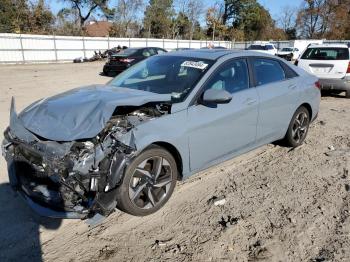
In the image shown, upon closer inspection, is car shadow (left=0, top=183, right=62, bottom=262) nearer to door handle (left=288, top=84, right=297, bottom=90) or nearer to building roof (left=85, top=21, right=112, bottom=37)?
door handle (left=288, top=84, right=297, bottom=90)

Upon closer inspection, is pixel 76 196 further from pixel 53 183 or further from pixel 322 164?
pixel 322 164

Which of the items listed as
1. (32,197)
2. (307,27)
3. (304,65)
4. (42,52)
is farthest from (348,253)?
(307,27)

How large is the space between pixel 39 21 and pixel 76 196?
40544 millimetres

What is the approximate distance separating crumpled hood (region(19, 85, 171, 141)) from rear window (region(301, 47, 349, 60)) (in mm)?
8861

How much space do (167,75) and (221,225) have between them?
2.01 meters

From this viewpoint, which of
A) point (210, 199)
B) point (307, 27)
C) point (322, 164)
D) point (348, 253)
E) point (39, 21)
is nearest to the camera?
point (348, 253)

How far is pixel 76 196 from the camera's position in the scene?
327 cm

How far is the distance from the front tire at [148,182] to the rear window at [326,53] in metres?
9.09

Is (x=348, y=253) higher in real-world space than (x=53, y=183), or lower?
lower

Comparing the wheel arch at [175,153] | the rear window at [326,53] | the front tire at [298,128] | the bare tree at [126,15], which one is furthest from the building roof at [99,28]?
the wheel arch at [175,153]

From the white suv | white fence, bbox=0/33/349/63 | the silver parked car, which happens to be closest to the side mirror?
the silver parked car

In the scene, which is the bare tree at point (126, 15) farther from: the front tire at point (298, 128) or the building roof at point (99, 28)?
the front tire at point (298, 128)

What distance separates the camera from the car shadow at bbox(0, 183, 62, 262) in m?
3.17

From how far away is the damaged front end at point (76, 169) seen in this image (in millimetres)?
3178
